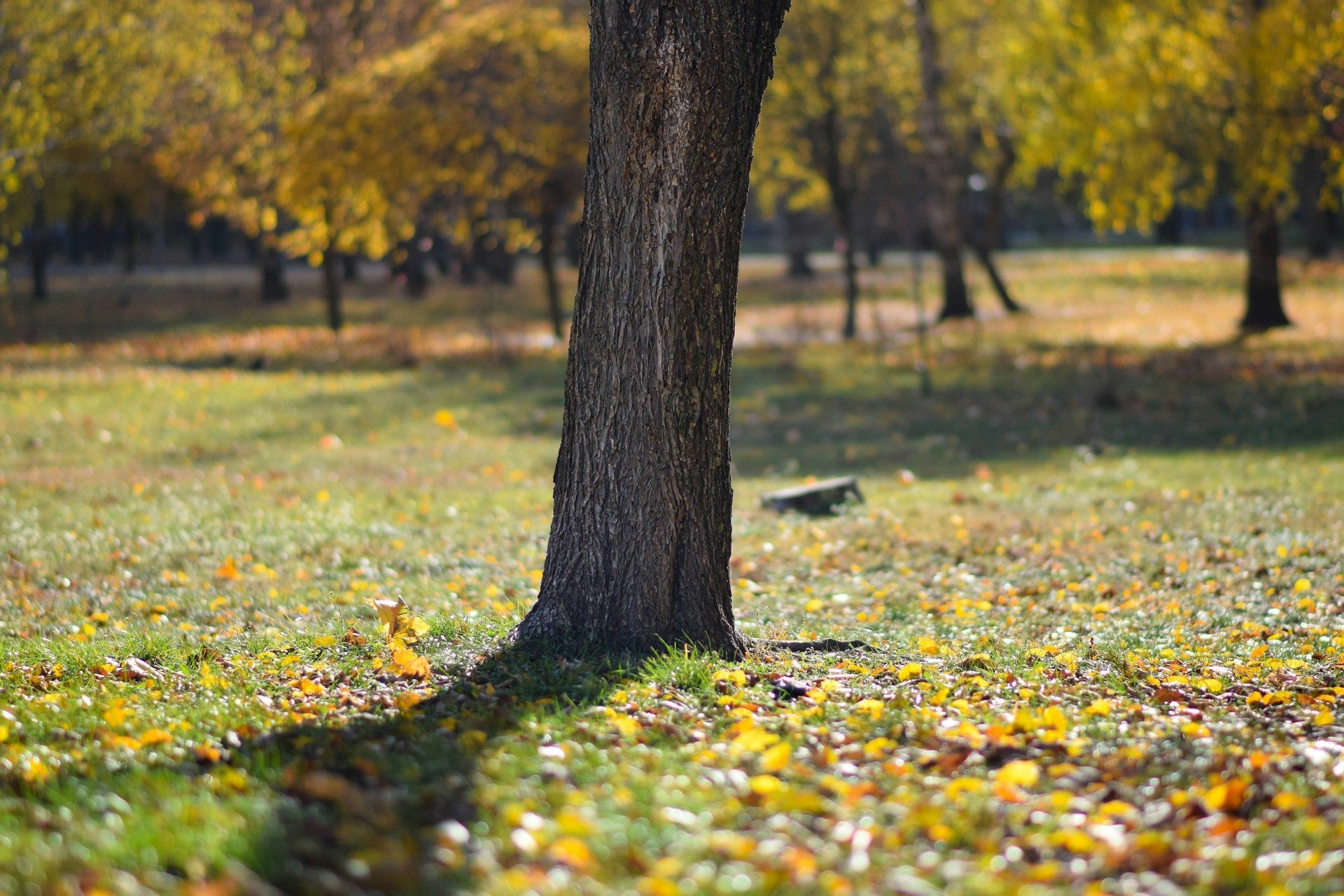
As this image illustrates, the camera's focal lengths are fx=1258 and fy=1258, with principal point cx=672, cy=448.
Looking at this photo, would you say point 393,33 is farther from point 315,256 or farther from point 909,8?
point 909,8

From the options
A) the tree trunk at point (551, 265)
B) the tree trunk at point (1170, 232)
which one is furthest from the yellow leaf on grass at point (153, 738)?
the tree trunk at point (1170, 232)

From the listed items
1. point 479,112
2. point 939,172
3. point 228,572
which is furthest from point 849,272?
point 228,572

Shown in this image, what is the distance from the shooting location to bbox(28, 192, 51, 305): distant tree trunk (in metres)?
33.2

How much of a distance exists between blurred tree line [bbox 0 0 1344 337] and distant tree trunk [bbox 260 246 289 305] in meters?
5.22

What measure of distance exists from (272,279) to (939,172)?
20.5 meters

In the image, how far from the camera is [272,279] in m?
35.5

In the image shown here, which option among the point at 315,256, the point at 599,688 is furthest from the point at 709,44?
the point at 315,256

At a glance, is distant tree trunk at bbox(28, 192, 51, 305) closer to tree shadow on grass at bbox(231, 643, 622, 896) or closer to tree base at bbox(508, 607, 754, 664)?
tree base at bbox(508, 607, 754, 664)

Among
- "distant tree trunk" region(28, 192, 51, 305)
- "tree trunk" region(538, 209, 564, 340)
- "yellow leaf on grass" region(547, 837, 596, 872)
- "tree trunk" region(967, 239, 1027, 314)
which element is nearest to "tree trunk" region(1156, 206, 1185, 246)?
"tree trunk" region(967, 239, 1027, 314)

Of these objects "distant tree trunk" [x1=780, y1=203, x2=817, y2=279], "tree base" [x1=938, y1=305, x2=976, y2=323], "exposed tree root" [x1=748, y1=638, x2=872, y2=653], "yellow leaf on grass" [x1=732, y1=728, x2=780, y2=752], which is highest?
"distant tree trunk" [x1=780, y1=203, x2=817, y2=279]

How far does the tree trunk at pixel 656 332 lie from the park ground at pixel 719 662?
0.40 meters

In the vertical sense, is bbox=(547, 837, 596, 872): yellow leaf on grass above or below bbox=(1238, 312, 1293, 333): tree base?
below

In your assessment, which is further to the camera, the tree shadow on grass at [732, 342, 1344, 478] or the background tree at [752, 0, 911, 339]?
the background tree at [752, 0, 911, 339]

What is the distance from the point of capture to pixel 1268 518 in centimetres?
927
